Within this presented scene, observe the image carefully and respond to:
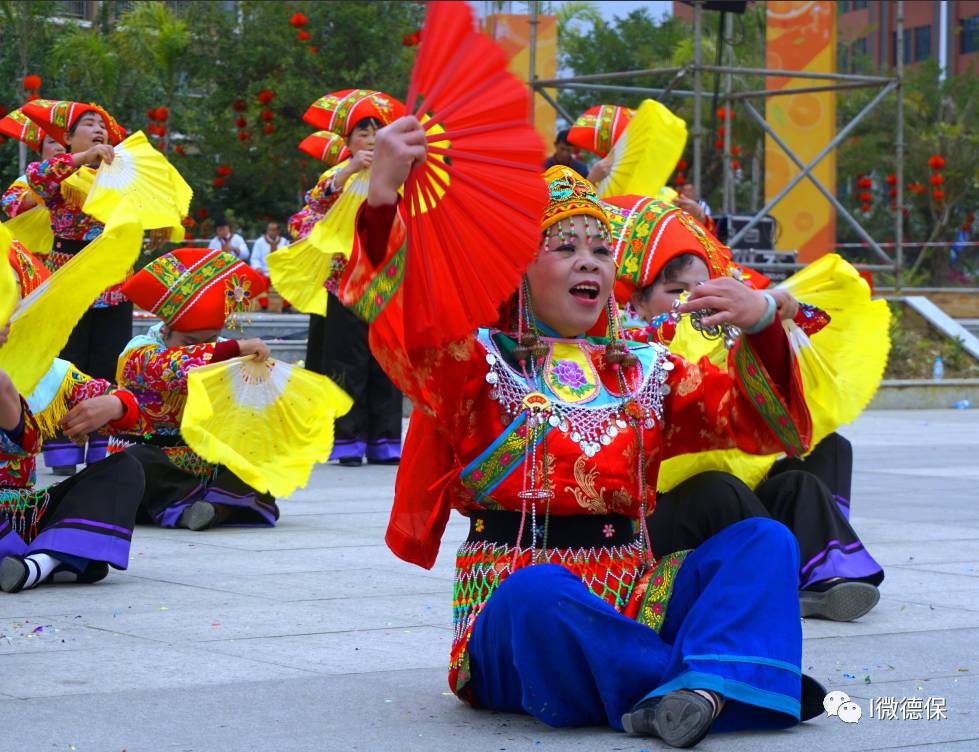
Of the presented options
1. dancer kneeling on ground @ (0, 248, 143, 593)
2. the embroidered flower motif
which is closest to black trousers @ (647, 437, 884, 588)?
the embroidered flower motif

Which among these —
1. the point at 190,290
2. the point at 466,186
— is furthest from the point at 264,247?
the point at 466,186

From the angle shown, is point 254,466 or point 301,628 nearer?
point 301,628

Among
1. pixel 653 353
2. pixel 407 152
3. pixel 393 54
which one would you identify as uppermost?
pixel 393 54

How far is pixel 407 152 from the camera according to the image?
310 cm

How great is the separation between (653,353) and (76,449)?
17.5 feet

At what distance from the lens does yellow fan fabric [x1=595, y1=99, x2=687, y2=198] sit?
7.40 m

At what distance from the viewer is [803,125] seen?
58.3ft

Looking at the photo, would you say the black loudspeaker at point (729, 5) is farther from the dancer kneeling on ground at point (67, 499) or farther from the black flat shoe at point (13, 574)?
the black flat shoe at point (13, 574)

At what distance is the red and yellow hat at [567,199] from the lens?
3656 mm

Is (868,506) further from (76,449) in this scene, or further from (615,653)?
(615,653)

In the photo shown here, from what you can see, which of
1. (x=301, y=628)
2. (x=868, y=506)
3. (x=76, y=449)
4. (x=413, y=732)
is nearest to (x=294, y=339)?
(x=76, y=449)

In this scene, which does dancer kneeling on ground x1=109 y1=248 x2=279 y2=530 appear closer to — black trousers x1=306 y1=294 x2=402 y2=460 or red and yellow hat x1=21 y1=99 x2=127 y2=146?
red and yellow hat x1=21 y1=99 x2=127 y2=146

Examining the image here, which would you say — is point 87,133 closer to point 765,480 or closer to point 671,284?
point 671,284

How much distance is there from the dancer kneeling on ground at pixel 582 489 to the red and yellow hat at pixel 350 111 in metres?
4.94
